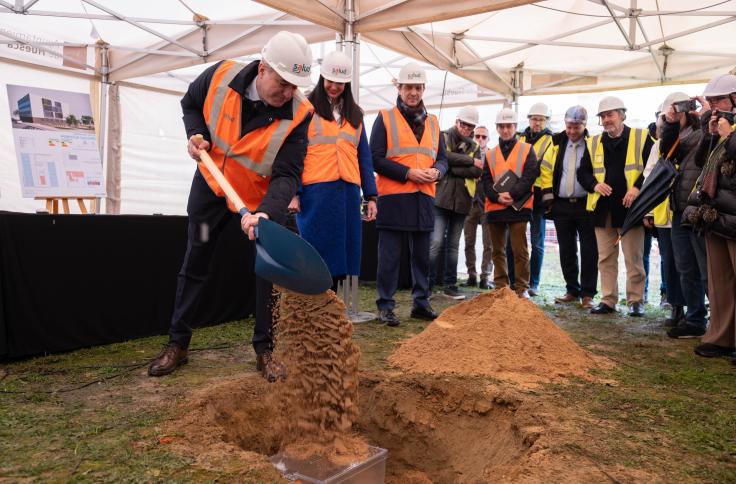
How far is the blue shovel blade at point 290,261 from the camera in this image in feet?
8.09

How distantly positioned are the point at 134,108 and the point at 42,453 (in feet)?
22.8

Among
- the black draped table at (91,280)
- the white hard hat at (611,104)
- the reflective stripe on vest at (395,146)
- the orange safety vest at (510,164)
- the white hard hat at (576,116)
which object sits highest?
the white hard hat at (611,104)

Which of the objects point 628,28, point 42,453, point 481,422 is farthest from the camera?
point 628,28

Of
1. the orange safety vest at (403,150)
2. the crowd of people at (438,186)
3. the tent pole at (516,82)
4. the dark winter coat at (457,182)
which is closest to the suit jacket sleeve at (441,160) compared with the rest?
the crowd of people at (438,186)

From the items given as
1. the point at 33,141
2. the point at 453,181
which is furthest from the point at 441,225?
the point at 33,141

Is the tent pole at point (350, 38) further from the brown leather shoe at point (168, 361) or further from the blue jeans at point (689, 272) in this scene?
the brown leather shoe at point (168, 361)

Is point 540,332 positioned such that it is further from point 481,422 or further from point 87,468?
point 87,468

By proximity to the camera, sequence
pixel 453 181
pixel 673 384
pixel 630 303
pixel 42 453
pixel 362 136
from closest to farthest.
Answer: pixel 42 453 < pixel 673 384 < pixel 362 136 < pixel 630 303 < pixel 453 181

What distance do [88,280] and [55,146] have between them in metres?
1.45

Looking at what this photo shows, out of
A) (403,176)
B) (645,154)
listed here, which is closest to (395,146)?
(403,176)

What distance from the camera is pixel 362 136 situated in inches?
175

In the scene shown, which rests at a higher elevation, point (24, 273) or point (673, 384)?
point (24, 273)

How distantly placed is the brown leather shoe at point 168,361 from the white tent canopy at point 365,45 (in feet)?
10.5

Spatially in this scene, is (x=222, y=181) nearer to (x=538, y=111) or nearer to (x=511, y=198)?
(x=511, y=198)
